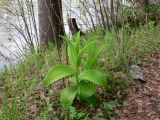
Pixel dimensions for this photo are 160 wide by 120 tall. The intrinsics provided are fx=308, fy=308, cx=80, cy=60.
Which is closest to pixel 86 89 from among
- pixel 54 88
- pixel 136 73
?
pixel 54 88

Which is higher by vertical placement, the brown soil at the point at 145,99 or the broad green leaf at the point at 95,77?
the broad green leaf at the point at 95,77

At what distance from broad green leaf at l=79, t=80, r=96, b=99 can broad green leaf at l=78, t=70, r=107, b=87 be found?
0.27 ft

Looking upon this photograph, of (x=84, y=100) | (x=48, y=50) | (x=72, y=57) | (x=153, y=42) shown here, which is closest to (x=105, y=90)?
(x=84, y=100)

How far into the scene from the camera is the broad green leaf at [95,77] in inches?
113

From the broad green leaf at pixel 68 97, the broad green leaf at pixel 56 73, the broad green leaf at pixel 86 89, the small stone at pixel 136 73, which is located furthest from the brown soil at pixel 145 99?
the broad green leaf at pixel 56 73

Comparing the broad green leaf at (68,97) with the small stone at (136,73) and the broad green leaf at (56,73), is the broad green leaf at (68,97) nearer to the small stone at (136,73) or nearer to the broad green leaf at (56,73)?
the broad green leaf at (56,73)

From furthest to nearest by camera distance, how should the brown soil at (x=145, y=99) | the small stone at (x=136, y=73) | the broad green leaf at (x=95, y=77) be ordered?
1. the small stone at (x=136, y=73)
2. the brown soil at (x=145, y=99)
3. the broad green leaf at (x=95, y=77)

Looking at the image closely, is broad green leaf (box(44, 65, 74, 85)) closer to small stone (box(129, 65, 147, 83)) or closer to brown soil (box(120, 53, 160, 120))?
brown soil (box(120, 53, 160, 120))

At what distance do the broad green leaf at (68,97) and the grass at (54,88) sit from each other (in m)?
0.08

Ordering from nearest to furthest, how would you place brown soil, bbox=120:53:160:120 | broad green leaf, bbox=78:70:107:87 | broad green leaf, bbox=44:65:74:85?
broad green leaf, bbox=78:70:107:87 → broad green leaf, bbox=44:65:74:85 → brown soil, bbox=120:53:160:120

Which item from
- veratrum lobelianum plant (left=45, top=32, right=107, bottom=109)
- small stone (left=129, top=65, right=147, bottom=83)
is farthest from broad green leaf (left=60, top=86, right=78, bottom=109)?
small stone (left=129, top=65, right=147, bottom=83)

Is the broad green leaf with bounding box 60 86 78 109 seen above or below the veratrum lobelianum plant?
below

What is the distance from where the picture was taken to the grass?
10.0ft

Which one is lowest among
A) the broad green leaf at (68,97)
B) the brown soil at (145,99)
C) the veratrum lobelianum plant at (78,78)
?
the brown soil at (145,99)
